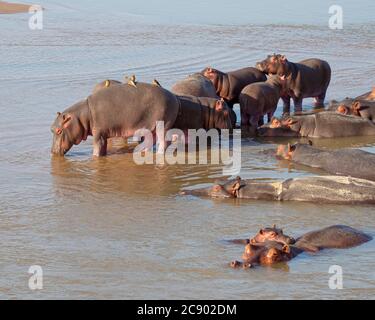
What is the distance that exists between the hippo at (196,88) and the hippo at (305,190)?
3.28 meters

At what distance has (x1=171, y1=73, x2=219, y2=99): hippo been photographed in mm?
12578

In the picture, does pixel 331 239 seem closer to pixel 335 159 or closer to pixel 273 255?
pixel 273 255

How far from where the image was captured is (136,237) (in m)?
8.02

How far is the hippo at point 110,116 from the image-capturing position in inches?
435

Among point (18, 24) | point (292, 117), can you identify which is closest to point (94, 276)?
point (292, 117)

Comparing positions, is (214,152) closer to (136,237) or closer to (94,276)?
(136,237)

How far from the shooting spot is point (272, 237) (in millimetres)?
7570

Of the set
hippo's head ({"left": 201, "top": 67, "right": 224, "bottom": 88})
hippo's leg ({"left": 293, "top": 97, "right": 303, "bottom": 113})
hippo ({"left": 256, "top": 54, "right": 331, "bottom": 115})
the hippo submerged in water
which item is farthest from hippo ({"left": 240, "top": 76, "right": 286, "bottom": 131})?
the hippo submerged in water

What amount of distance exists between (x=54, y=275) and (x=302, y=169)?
163 inches

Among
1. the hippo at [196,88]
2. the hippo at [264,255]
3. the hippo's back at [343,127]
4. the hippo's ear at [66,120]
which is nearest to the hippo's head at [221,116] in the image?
the hippo at [196,88]

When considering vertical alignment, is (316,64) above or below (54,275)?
above

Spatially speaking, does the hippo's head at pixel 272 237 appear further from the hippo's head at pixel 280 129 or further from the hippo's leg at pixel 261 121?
the hippo's leg at pixel 261 121

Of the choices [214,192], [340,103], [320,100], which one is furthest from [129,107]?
[320,100]

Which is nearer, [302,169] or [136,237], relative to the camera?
[136,237]
